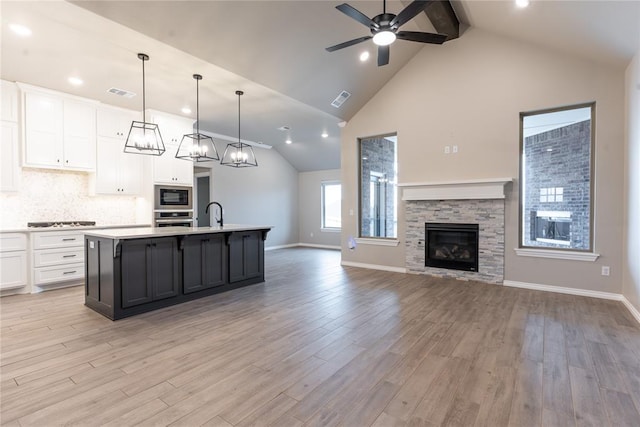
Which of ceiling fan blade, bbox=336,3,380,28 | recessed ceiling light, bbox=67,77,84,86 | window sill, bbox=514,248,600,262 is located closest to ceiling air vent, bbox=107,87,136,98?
recessed ceiling light, bbox=67,77,84,86

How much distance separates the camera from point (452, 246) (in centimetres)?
557

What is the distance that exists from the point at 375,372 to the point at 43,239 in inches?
204

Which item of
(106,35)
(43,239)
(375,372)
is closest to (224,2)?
(106,35)

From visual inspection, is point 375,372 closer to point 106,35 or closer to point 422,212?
point 422,212

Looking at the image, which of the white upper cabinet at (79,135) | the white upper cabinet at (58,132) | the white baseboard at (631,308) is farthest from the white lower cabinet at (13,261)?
the white baseboard at (631,308)

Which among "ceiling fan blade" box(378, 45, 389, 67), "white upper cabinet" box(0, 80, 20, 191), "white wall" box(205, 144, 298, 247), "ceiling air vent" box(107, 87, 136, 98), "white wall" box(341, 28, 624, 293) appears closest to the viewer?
"ceiling fan blade" box(378, 45, 389, 67)

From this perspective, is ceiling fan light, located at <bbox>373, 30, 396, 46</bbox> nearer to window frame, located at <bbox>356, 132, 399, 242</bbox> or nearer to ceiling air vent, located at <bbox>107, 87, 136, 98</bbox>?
window frame, located at <bbox>356, 132, 399, 242</bbox>

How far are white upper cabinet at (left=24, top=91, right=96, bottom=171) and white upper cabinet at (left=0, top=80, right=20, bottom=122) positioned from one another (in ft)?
0.37

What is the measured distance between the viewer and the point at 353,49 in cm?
484

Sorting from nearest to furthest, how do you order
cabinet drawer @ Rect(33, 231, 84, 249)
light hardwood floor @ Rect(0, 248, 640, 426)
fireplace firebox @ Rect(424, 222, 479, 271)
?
light hardwood floor @ Rect(0, 248, 640, 426) → cabinet drawer @ Rect(33, 231, 84, 249) → fireplace firebox @ Rect(424, 222, 479, 271)

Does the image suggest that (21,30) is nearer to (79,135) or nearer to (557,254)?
(79,135)

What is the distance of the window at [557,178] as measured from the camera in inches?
177

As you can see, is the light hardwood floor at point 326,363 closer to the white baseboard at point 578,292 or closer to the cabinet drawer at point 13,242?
the white baseboard at point 578,292

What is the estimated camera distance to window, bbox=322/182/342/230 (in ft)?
33.1
